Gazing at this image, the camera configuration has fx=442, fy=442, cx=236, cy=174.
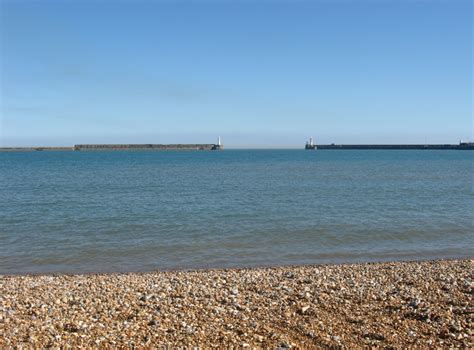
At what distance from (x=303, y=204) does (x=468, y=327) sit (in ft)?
68.7

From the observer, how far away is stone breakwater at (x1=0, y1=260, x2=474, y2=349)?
7402 millimetres

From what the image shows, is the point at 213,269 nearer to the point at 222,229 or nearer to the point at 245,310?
the point at 245,310

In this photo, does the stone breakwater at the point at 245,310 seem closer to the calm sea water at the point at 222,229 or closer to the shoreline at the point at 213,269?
the shoreline at the point at 213,269

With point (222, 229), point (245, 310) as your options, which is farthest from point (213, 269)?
point (222, 229)

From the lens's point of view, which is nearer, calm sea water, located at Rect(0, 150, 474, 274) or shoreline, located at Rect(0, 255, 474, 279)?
shoreline, located at Rect(0, 255, 474, 279)

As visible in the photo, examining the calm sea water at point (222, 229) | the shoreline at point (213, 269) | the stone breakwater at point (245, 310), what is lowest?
the shoreline at point (213, 269)

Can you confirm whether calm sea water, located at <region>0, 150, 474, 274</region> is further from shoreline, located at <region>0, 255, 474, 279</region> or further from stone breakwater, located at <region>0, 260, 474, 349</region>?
stone breakwater, located at <region>0, 260, 474, 349</region>

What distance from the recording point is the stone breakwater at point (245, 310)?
740cm

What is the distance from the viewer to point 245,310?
8922mm

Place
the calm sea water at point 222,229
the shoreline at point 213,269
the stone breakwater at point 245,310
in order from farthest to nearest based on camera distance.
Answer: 1. the calm sea water at point 222,229
2. the shoreline at point 213,269
3. the stone breakwater at point 245,310

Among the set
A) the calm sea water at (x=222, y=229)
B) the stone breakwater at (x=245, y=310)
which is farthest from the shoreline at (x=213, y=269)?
the stone breakwater at (x=245, y=310)

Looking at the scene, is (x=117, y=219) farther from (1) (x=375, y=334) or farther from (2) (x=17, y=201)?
(1) (x=375, y=334)

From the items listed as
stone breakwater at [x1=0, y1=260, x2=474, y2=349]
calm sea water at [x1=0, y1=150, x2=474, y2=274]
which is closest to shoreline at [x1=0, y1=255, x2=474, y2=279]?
calm sea water at [x1=0, y1=150, x2=474, y2=274]

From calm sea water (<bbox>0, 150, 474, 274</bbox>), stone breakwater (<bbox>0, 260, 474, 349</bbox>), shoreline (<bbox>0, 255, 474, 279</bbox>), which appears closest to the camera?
stone breakwater (<bbox>0, 260, 474, 349</bbox>)
